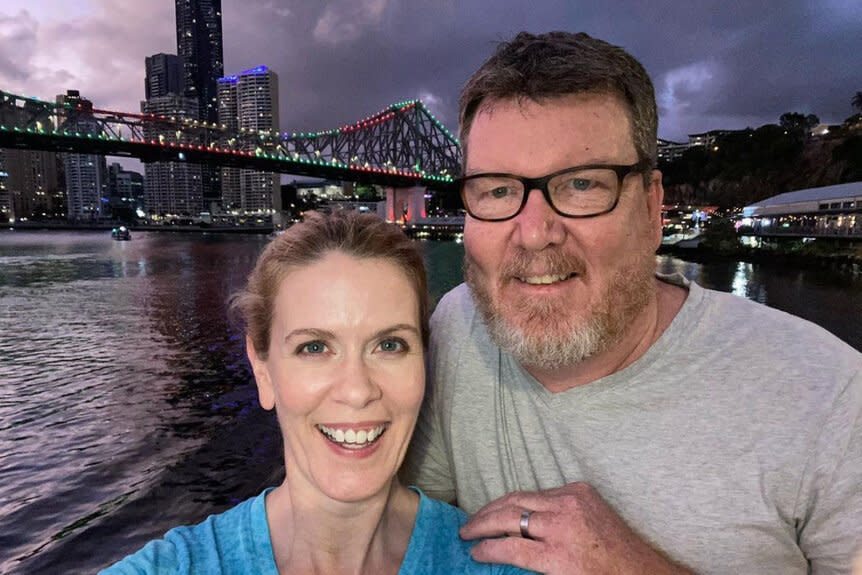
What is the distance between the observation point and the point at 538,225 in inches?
75.4

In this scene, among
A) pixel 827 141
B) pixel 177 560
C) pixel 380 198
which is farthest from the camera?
pixel 380 198

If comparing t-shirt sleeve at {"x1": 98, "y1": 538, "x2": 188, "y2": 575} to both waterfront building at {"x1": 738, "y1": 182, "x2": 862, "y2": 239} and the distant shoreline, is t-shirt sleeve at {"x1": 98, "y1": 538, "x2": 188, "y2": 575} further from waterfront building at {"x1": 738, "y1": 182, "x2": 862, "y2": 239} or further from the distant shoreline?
waterfront building at {"x1": 738, "y1": 182, "x2": 862, "y2": 239}

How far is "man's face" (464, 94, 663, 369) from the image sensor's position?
189 cm

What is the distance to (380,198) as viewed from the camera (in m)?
122

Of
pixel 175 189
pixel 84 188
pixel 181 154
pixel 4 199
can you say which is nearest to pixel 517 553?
pixel 181 154

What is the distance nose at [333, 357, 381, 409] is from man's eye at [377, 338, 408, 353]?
3.8 inches

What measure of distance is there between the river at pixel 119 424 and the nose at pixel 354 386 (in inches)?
67.2

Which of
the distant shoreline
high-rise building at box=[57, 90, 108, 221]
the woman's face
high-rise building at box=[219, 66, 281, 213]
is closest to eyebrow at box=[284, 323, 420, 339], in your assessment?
the woman's face

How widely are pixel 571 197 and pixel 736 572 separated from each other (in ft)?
4.10

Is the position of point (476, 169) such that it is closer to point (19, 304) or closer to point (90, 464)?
point (90, 464)

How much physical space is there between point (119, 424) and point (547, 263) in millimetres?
9632

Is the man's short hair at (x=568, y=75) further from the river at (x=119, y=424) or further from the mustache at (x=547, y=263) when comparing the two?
the river at (x=119, y=424)

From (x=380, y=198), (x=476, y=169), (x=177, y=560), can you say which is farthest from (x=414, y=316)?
(x=380, y=198)

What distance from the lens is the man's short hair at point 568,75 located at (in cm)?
187
